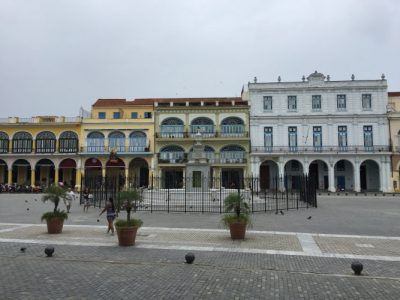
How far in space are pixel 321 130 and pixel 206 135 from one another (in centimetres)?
1471

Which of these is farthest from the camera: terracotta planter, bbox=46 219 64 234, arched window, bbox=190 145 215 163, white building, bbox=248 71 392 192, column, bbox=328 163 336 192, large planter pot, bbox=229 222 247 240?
arched window, bbox=190 145 215 163

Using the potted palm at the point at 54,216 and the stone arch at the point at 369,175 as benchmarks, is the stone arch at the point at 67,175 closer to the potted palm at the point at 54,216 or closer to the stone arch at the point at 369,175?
the potted palm at the point at 54,216

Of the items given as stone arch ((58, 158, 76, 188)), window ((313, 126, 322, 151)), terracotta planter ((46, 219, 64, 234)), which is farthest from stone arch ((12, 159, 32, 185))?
terracotta planter ((46, 219, 64, 234))

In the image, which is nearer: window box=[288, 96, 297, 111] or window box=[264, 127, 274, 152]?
window box=[264, 127, 274, 152]

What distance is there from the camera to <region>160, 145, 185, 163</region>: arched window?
47.3 metres

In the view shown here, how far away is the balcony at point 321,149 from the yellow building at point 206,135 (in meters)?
2.16

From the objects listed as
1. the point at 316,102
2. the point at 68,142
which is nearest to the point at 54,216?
the point at 68,142

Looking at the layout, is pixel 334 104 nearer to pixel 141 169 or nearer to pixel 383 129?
pixel 383 129

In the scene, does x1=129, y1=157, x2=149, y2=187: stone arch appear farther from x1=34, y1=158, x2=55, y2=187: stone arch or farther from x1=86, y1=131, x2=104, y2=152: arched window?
x1=34, y1=158, x2=55, y2=187: stone arch

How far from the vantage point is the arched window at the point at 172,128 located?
47.8 meters

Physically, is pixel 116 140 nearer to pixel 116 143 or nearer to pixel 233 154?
pixel 116 143

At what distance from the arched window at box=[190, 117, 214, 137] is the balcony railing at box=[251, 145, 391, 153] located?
610cm

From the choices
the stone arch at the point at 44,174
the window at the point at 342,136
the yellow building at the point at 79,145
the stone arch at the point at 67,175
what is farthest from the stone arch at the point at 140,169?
the window at the point at 342,136

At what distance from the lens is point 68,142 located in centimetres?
4841
